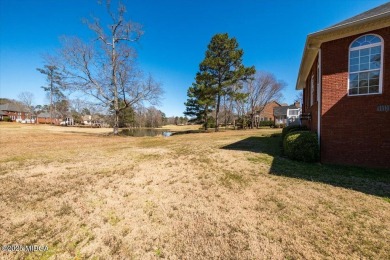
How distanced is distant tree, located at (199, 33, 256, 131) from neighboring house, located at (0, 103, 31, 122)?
71990mm

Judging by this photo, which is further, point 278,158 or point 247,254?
point 278,158

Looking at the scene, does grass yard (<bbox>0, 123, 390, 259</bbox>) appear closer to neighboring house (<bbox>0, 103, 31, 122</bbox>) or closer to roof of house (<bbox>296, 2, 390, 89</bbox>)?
roof of house (<bbox>296, 2, 390, 89</bbox>)

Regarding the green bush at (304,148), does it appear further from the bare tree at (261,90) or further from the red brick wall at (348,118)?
the bare tree at (261,90)

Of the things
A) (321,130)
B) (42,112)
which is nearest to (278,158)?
(321,130)

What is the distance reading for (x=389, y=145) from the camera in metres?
5.90

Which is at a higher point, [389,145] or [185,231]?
[389,145]

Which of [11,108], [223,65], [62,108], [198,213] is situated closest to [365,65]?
[198,213]

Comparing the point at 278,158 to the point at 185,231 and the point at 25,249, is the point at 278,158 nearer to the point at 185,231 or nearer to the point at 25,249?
the point at 185,231

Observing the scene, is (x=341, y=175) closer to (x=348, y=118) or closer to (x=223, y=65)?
(x=348, y=118)

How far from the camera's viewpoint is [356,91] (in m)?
6.45

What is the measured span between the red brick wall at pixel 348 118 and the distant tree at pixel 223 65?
17077 mm

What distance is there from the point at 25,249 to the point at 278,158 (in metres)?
7.42

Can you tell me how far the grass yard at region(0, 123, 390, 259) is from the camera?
247 cm

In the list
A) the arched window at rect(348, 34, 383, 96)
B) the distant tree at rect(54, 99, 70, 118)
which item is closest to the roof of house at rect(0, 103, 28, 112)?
the distant tree at rect(54, 99, 70, 118)
